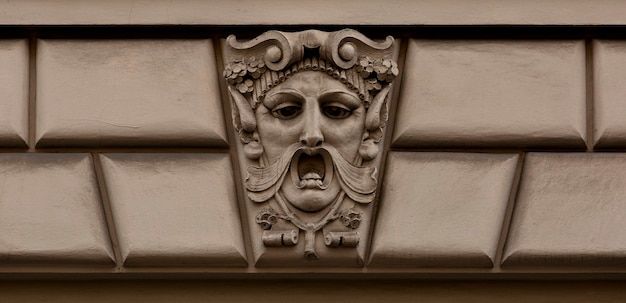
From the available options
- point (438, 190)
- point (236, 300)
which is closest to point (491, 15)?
point (438, 190)

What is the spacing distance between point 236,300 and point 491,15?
1031 mm

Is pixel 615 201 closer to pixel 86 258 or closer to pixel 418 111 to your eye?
pixel 418 111

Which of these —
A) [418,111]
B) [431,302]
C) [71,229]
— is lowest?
[431,302]

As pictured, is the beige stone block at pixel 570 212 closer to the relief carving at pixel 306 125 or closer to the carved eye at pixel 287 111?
the relief carving at pixel 306 125

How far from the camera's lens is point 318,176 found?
Result: 143 inches

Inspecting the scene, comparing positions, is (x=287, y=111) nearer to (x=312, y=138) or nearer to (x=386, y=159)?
(x=312, y=138)

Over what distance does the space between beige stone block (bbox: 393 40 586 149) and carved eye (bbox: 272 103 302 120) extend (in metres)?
0.28

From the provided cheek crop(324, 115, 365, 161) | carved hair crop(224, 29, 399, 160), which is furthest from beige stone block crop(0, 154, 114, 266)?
cheek crop(324, 115, 365, 161)

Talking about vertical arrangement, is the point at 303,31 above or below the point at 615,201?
above

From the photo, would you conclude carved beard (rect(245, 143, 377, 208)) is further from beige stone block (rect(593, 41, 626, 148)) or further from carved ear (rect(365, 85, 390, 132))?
beige stone block (rect(593, 41, 626, 148))

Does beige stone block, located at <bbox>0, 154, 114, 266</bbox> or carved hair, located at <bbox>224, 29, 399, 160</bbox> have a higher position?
carved hair, located at <bbox>224, 29, 399, 160</bbox>

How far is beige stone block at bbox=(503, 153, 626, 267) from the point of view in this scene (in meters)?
3.66

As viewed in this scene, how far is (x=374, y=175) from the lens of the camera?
3.66 metres

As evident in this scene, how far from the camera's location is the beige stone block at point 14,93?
3.72 metres
